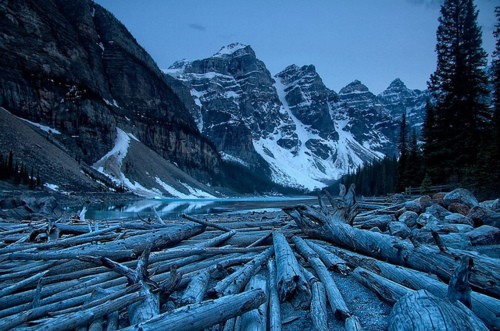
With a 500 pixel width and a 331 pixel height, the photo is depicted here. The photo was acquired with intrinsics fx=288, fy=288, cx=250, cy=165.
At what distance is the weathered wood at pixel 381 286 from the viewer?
4.00m

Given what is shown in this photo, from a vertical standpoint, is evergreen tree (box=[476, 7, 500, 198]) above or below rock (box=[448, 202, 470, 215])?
above

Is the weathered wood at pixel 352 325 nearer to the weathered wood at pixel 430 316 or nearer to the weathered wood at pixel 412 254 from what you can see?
the weathered wood at pixel 430 316

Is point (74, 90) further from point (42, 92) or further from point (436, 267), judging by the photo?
point (436, 267)

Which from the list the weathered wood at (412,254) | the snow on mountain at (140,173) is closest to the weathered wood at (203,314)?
the weathered wood at (412,254)

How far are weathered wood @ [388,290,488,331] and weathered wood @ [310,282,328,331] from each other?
72 centimetres

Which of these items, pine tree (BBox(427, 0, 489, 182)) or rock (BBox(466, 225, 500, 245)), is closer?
rock (BBox(466, 225, 500, 245))

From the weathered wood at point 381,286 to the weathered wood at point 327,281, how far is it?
0.52m

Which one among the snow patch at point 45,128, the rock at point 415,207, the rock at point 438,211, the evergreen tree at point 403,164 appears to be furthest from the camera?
the snow patch at point 45,128

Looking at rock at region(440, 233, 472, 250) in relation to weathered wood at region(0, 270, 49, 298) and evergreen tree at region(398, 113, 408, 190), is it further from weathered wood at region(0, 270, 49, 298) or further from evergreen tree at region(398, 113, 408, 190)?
evergreen tree at region(398, 113, 408, 190)

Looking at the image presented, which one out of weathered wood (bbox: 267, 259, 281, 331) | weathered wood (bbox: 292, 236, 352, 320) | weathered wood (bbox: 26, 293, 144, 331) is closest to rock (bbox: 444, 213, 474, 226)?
weathered wood (bbox: 292, 236, 352, 320)

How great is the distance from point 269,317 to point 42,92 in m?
116

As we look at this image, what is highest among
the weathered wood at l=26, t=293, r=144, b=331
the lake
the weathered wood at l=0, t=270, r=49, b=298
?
the weathered wood at l=26, t=293, r=144, b=331

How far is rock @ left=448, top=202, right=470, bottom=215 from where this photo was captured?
11864 mm

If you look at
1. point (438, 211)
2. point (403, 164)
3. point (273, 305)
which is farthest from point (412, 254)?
point (403, 164)
